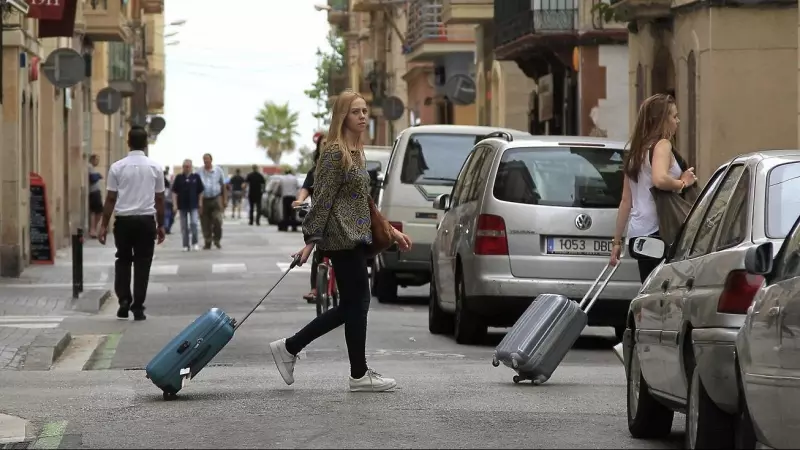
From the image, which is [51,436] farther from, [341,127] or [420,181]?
[420,181]

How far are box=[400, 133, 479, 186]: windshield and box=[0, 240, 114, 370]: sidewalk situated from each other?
375cm

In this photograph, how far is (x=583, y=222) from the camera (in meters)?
15.8

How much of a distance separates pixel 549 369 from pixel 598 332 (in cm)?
635

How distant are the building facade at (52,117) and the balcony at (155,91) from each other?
102 ft

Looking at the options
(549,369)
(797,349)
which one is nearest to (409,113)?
(549,369)

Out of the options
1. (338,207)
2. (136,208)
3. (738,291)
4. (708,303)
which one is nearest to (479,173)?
(136,208)

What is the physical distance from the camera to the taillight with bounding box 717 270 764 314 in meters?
7.56

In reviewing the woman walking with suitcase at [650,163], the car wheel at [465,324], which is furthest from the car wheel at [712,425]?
the car wheel at [465,324]

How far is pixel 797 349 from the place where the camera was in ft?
22.4

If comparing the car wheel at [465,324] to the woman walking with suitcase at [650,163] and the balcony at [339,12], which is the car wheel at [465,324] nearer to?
the woman walking with suitcase at [650,163]

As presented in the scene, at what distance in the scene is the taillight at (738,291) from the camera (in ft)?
24.8

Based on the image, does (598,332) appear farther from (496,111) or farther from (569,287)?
(496,111)

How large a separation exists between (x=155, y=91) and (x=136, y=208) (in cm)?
7749

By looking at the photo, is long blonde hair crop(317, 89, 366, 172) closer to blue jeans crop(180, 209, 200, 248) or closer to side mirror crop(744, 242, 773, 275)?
side mirror crop(744, 242, 773, 275)
